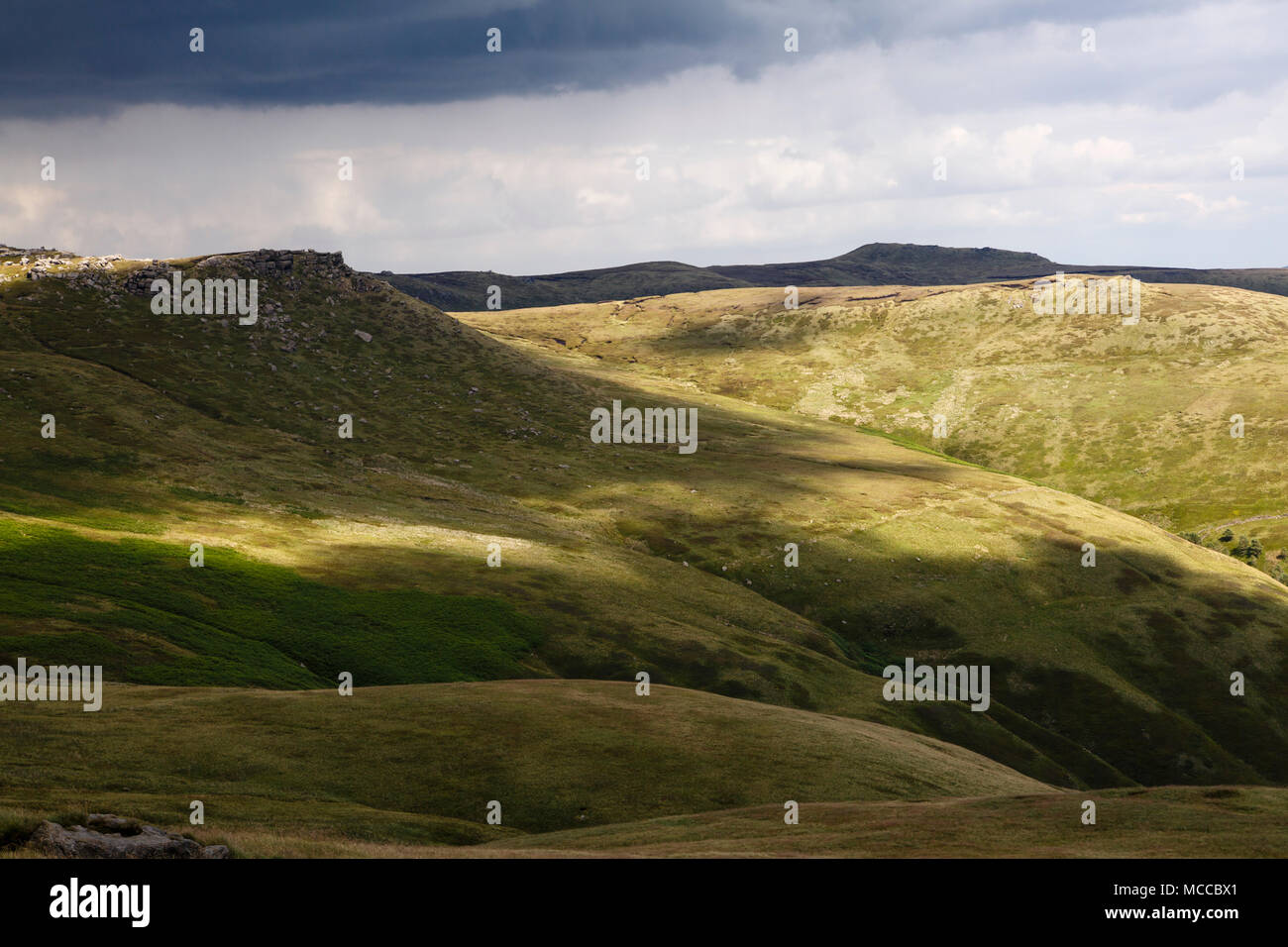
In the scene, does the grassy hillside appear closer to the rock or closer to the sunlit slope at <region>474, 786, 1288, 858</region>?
the rock

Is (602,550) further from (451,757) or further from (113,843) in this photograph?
(113,843)

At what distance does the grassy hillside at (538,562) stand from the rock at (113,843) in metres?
38.4

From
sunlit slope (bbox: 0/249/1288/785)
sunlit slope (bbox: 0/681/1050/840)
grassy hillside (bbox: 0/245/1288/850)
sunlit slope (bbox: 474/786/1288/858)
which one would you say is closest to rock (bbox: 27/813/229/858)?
sunlit slope (bbox: 0/681/1050/840)

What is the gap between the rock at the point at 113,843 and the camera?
2461 cm

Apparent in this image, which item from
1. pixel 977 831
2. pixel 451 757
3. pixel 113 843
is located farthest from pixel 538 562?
pixel 113 843

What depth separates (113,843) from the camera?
25.6 meters

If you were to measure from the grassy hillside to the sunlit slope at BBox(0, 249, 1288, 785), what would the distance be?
19.5 inches

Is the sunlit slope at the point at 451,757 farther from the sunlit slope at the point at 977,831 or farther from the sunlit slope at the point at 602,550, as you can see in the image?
the sunlit slope at the point at 602,550

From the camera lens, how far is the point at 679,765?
5147cm

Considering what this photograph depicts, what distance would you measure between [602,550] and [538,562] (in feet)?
51.6

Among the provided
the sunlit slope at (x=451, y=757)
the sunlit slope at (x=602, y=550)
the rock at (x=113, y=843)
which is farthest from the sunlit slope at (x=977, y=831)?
the sunlit slope at (x=602, y=550)
